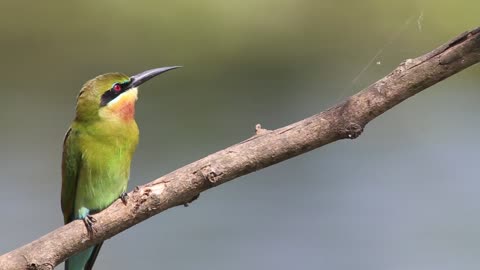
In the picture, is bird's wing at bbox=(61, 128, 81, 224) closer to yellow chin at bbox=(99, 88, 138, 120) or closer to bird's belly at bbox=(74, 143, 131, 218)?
bird's belly at bbox=(74, 143, 131, 218)

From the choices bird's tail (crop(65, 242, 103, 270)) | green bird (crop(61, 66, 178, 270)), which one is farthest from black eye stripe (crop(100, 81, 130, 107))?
bird's tail (crop(65, 242, 103, 270))

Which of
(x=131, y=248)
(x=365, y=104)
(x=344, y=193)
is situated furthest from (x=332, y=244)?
(x=365, y=104)

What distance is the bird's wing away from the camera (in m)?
2.73

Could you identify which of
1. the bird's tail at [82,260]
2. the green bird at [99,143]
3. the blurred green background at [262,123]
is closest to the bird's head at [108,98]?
the green bird at [99,143]

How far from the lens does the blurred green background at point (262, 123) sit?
5383 mm

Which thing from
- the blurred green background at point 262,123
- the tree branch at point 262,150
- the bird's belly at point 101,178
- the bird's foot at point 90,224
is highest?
the blurred green background at point 262,123

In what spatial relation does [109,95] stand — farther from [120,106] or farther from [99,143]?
[99,143]

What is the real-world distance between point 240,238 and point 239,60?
4.98 ft

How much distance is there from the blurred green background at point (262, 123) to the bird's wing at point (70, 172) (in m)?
2.43

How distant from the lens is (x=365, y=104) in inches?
76.9

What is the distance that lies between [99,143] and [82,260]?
1.23 ft

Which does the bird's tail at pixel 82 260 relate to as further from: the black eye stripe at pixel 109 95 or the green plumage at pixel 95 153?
the black eye stripe at pixel 109 95

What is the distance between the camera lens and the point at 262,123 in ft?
19.7

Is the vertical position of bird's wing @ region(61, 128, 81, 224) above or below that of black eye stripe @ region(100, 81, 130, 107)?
below
